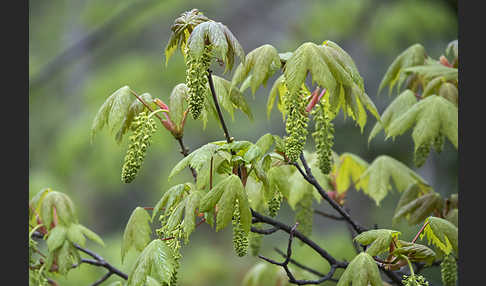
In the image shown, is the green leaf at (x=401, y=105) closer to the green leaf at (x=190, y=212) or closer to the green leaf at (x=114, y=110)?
the green leaf at (x=190, y=212)

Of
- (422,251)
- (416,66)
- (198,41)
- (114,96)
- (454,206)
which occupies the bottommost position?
(454,206)

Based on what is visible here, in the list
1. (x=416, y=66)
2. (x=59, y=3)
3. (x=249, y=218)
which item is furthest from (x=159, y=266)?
(x=59, y=3)

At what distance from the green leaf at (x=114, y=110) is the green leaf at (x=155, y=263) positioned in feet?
1.46

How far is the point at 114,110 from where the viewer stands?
1.89 meters

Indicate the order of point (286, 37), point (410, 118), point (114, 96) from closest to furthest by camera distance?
point (114, 96)
point (410, 118)
point (286, 37)

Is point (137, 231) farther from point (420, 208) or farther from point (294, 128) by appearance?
point (420, 208)

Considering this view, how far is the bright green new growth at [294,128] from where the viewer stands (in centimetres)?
167

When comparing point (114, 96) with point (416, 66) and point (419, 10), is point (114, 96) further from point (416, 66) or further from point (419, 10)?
point (419, 10)

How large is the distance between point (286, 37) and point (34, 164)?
4.14m

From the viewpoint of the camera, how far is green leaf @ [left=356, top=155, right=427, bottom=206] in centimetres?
249

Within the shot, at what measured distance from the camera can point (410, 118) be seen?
2.21m

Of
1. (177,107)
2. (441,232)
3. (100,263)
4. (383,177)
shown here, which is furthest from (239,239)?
(383,177)

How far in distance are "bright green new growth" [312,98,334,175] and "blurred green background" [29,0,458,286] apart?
320 cm

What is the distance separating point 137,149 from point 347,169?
1.36 meters
